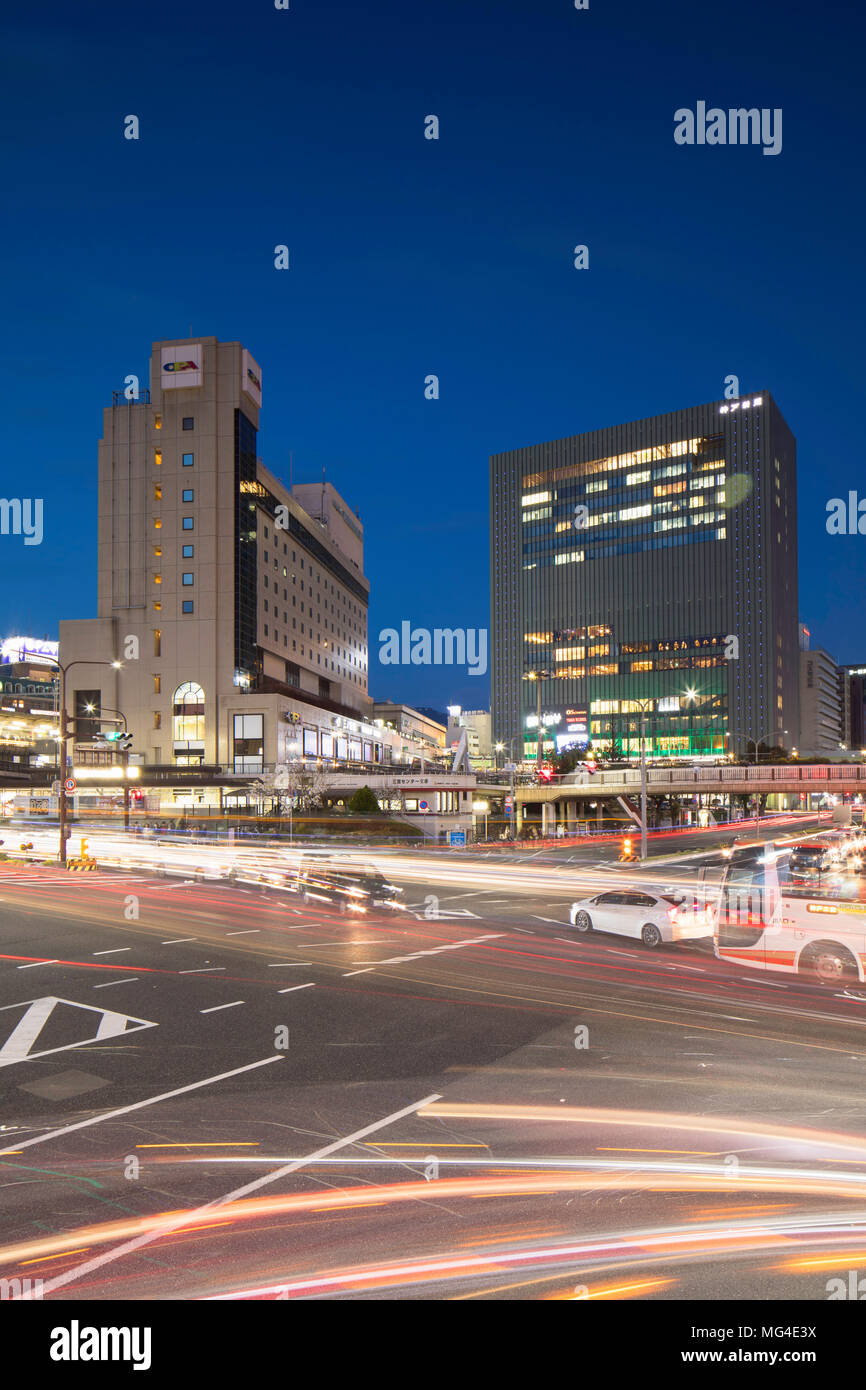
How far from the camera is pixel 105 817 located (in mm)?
69812

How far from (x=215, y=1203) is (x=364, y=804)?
5452 cm

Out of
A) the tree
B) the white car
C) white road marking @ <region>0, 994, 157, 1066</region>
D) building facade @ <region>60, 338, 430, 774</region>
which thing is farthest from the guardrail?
white road marking @ <region>0, 994, 157, 1066</region>

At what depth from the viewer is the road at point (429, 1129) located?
611 cm

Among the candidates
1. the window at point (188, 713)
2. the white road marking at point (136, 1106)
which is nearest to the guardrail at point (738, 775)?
the window at point (188, 713)

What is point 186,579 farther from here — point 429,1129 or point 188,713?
point 429,1129

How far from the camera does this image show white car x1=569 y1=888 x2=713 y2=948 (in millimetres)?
19781

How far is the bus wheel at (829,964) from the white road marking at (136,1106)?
402 inches

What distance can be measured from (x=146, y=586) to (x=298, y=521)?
86.8 feet

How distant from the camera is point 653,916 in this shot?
19.9 metres

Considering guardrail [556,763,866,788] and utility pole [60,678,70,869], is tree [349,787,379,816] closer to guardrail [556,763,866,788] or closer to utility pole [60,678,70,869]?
guardrail [556,763,866,788]

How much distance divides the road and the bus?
67 cm
